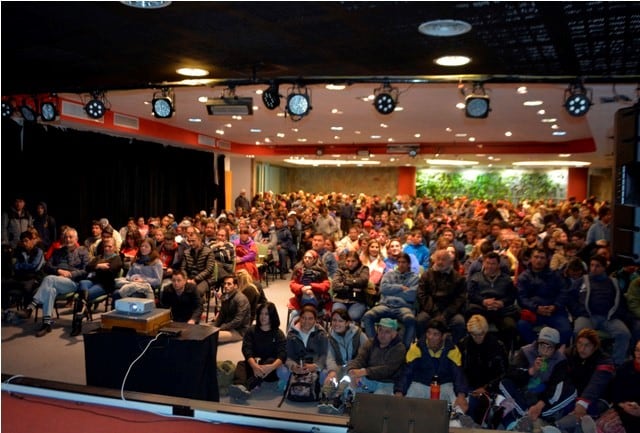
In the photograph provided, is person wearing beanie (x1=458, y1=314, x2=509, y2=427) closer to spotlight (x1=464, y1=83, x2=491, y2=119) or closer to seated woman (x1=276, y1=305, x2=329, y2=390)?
seated woman (x1=276, y1=305, x2=329, y2=390)

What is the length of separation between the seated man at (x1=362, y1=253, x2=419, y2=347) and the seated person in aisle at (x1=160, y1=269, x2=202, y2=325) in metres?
1.96

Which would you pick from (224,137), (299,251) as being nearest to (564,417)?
(299,251)

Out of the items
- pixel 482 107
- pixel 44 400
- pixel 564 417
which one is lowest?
pixel 564 417

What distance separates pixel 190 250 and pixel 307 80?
3385mm

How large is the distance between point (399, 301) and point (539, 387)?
1.85 m

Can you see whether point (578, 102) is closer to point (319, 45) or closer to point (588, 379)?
point (588, 379)

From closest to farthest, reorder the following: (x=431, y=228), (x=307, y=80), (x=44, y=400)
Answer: (x=44, y=400) < (x=307, y=80) < (x=431, y=228)

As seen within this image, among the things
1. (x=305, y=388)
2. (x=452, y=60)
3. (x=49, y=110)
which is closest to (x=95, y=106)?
(x=49, y=110)

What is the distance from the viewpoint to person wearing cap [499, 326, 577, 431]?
4105mm

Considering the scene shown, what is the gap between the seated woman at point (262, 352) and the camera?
16.4 feet

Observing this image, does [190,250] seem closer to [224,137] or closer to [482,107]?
[482,107]

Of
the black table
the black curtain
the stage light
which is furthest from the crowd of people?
the stage light

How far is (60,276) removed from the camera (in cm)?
695

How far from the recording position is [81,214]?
11141 mm
